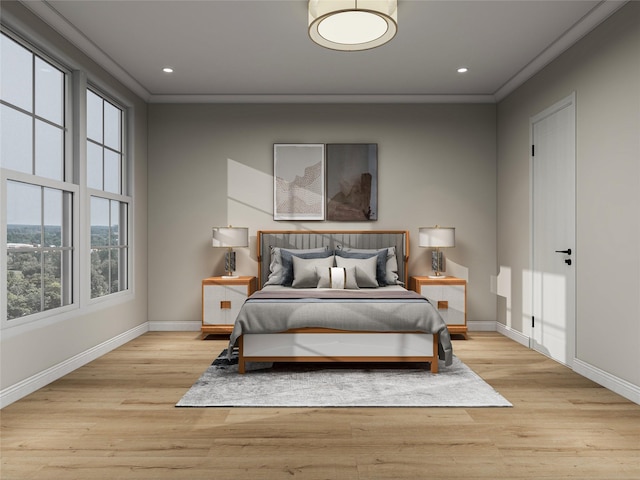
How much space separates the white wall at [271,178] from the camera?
5.48 metres

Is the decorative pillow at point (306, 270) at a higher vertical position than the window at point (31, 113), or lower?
lower

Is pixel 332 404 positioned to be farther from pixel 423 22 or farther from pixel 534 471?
pixel 423 22

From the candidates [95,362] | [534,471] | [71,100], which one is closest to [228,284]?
[95,362]

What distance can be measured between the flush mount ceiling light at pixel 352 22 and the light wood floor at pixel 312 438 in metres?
2.59

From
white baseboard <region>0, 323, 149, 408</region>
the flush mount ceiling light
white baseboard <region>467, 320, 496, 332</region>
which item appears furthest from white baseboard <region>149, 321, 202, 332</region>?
the flush mount ceiling light

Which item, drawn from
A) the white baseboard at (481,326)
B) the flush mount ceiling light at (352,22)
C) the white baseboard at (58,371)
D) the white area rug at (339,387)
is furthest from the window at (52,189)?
the white baseboard at (481,326)

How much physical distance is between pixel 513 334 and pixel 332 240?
227cm

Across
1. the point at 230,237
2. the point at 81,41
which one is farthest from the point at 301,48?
the point at 230,237

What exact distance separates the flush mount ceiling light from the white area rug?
2.54 meters

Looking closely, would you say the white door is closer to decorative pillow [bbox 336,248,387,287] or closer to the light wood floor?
the light wood floor

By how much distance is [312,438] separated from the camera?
2.48m

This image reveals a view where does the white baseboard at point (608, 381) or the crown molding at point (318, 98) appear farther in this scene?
the crown molding at point (318, 98)

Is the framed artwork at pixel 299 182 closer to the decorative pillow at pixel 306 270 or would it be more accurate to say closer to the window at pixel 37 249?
the decorative pillow at pixel 306 270

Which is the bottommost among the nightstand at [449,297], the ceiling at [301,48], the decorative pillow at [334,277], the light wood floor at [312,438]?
the light wood floor at [312,438]
